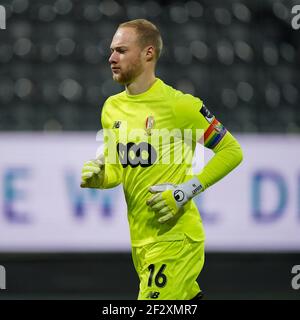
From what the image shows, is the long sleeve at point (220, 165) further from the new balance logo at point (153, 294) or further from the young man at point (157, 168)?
the new balance logo at point (153, 294)

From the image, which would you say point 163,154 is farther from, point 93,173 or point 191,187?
point 93,173

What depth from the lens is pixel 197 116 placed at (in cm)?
406

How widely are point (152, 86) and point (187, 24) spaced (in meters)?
4.45

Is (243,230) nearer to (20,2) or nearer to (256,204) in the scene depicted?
(256,204)

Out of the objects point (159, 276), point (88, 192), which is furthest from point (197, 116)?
point (88, 192)

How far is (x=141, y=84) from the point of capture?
4152 mm

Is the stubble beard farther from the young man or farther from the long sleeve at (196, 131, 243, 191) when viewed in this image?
the long sleeve at (196, 131, 243, 191)

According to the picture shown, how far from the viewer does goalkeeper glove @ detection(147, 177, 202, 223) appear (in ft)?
13.0

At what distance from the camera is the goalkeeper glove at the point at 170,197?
3.95 meters

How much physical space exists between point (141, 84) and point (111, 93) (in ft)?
12.8

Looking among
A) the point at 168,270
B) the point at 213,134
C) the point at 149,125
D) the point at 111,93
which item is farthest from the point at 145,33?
the point at 111,93

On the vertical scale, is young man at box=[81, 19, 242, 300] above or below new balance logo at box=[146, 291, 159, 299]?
above

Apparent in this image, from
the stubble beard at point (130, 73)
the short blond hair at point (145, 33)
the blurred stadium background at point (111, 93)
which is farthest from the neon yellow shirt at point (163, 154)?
the blurred stadium background at point (111, 93)

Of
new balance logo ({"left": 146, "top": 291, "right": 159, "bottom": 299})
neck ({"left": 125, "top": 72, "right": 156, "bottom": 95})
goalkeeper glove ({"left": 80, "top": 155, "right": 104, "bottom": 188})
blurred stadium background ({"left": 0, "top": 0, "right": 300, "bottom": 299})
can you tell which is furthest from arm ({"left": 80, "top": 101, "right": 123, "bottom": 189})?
blurred stadium background ({"left": 0, "top": 0, "right": 300, "bottom": 299})
